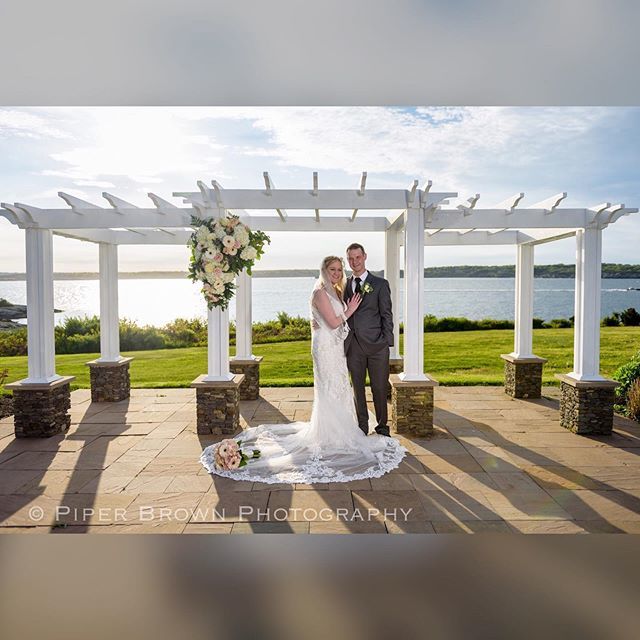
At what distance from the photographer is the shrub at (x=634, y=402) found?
255 inches

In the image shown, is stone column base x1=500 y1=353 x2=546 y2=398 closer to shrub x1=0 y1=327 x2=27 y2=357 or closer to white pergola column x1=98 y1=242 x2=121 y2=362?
white pergola column x1=98 y1=242 x2=121 y2=362

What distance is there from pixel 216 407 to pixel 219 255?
172 cm

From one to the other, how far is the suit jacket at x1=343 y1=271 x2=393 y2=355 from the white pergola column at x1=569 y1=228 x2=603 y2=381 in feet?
7.68

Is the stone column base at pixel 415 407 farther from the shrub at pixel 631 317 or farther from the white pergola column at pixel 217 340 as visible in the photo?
the shrub at pixel 631 317

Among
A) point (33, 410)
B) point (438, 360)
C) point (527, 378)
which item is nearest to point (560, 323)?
point (438, 360)

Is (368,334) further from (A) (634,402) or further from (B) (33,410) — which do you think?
(B) (33,410)

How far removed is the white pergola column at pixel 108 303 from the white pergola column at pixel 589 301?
20.7ft

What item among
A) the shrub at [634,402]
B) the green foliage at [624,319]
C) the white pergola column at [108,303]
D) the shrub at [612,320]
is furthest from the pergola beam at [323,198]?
the shrub at [612,320]

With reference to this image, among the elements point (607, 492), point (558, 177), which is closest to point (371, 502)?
point (607, 492)

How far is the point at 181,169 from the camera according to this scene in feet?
23.7

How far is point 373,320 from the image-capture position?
568 centimetres

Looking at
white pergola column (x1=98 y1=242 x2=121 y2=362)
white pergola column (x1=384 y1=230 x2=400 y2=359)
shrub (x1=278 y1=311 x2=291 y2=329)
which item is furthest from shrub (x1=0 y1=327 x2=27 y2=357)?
white pergola column (x1=384 y1=230 x2=400 y2=359)
